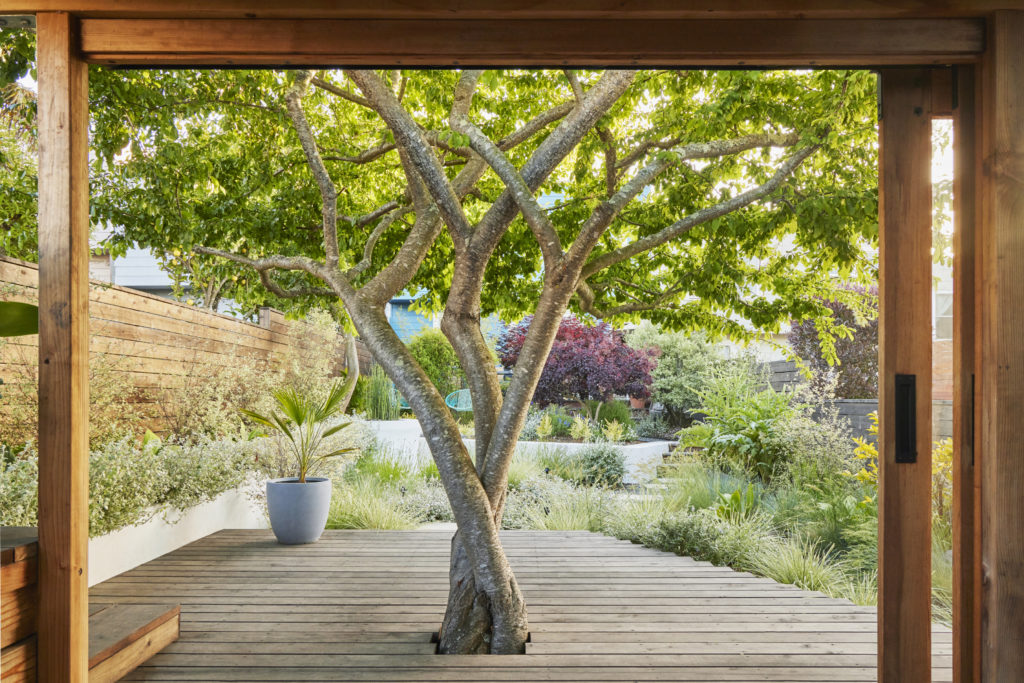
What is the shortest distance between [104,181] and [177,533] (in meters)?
2.58

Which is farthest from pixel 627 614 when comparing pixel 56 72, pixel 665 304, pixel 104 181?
pixel 104 181

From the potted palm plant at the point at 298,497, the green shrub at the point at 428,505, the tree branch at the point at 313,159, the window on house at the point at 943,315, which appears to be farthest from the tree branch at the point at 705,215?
the window on house at the point at 943,315

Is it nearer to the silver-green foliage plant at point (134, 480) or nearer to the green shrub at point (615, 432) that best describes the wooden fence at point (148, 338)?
the silver-green foliage plant at point (134, 480)

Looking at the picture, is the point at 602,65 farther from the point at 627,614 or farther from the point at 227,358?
the point at 227,358

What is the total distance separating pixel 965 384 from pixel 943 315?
21.7 feet

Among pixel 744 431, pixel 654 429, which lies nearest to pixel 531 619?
pixel 744 431

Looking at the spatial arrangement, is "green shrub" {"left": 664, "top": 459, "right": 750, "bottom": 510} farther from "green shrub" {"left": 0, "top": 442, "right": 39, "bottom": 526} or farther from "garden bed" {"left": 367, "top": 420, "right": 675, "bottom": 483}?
"green shrub" {"left": 0, "top": 442, "right": 39, "bottom": 526}

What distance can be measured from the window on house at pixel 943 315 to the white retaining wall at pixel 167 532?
6828 mm

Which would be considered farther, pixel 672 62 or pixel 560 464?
pixel 560 464

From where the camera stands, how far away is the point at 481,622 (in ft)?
10.4

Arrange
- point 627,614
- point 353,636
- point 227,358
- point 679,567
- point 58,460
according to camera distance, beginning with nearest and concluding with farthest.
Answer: point 58,460
point 353,636
point 627,614
point 679,567
point 227,358

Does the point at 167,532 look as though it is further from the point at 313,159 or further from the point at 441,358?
the point at 441,358

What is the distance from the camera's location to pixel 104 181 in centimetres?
498

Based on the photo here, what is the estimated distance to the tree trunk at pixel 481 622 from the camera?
3.12 meters
